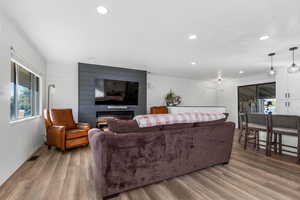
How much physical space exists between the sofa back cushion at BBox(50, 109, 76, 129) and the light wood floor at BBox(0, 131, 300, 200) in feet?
3.45

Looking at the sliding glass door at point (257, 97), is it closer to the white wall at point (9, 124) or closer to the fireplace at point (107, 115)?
the fireplace at point (107, 115)

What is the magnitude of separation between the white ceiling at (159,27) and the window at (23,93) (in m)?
0.66

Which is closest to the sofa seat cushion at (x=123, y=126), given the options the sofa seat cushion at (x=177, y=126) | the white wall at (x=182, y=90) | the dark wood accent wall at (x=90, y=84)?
the sofa seat cushion at (x=177, y=126)

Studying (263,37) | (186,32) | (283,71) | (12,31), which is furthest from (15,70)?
(283,71)

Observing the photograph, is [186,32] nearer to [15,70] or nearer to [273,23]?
[273,23]

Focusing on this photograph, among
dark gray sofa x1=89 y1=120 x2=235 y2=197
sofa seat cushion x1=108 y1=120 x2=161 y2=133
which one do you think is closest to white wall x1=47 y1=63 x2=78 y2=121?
dark gray sofa x1=89 y1=120 x2=235 y2=197

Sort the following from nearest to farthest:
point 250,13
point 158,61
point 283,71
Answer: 1. point 250,13
2. point 158,61
3. point 283,71

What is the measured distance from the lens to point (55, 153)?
3193mm

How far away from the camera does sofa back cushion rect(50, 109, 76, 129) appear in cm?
358

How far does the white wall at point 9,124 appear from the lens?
6.50ft

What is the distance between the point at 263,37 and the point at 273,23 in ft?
1.71

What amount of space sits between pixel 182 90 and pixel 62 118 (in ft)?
16.2

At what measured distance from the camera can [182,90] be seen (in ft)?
22.2

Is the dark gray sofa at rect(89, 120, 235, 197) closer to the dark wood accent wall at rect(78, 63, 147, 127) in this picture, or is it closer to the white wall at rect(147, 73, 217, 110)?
the dark wood accent wall at rect(78, 63, 147, 127)
